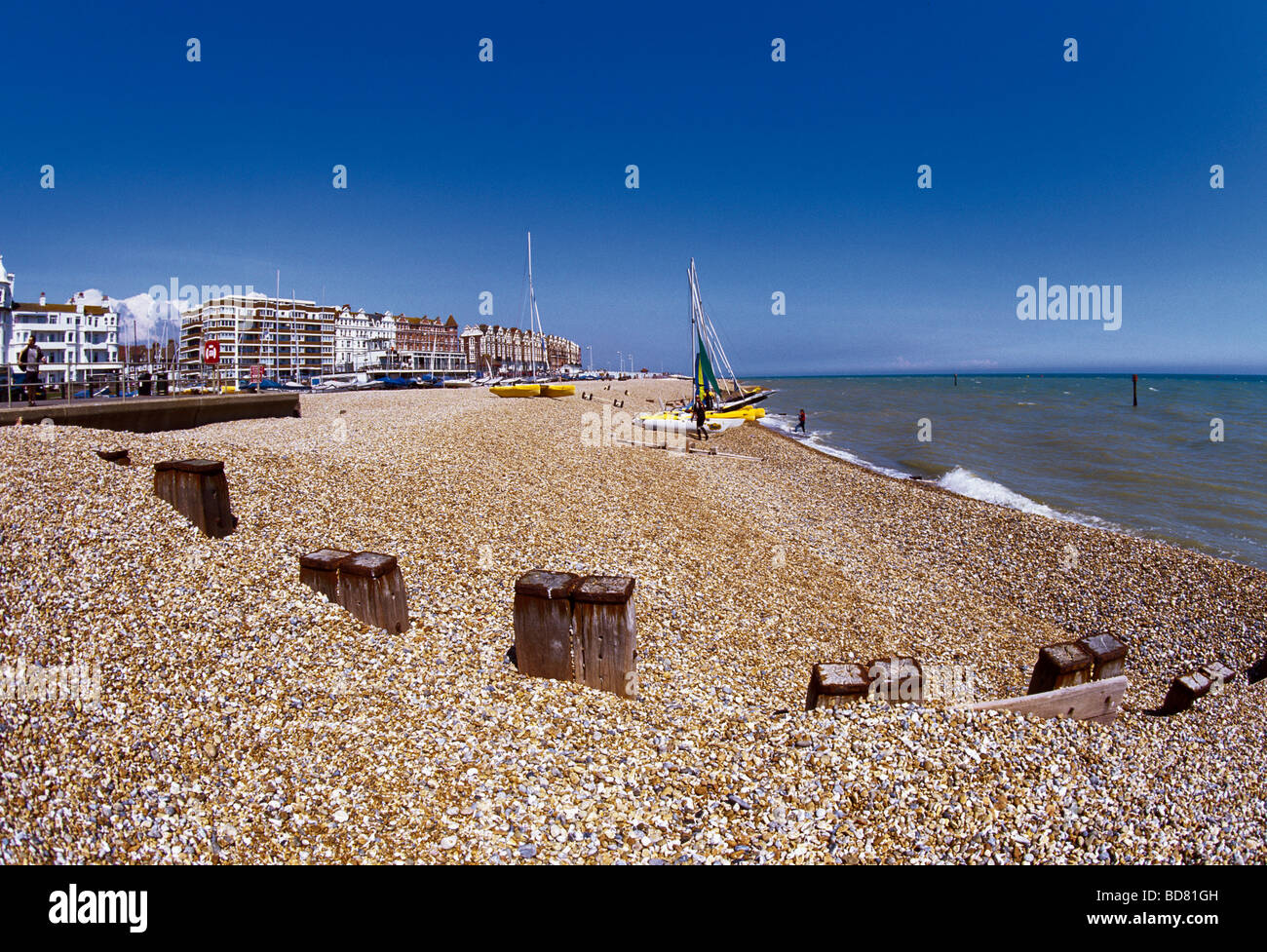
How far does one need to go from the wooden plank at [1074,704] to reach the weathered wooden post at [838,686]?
26.6 inches

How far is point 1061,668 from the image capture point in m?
5.32

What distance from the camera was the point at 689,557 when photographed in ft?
32.5

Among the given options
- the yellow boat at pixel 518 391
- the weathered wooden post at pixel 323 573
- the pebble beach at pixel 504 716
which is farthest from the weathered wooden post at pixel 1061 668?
the yellow boat at pixel 518 391

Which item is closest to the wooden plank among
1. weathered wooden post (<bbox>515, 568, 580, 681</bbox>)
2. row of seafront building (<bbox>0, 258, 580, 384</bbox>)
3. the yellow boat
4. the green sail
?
weathered wooden post (<bbox>515, 568, 580, 681</bbox>)

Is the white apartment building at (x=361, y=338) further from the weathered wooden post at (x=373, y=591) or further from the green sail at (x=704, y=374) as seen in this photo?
the weathered wooden post at (x=373, y=591)

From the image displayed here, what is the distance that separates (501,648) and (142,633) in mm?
2719

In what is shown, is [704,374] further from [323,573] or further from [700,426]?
[323,573]

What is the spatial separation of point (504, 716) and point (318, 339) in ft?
475

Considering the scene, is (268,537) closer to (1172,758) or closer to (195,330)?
(1172,758)

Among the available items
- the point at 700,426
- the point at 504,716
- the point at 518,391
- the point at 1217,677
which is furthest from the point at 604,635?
the point at 518,391

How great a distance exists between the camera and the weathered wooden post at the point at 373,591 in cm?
562

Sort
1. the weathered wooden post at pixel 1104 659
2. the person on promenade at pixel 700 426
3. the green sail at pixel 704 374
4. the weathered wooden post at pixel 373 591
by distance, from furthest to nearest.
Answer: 1. the green sail at pixel 704 374
2. the person on promenade at pixel 700 426
3. the weathered wooden post at pixel 373 591
4. the weathered wooden post at pixel 1104 659
